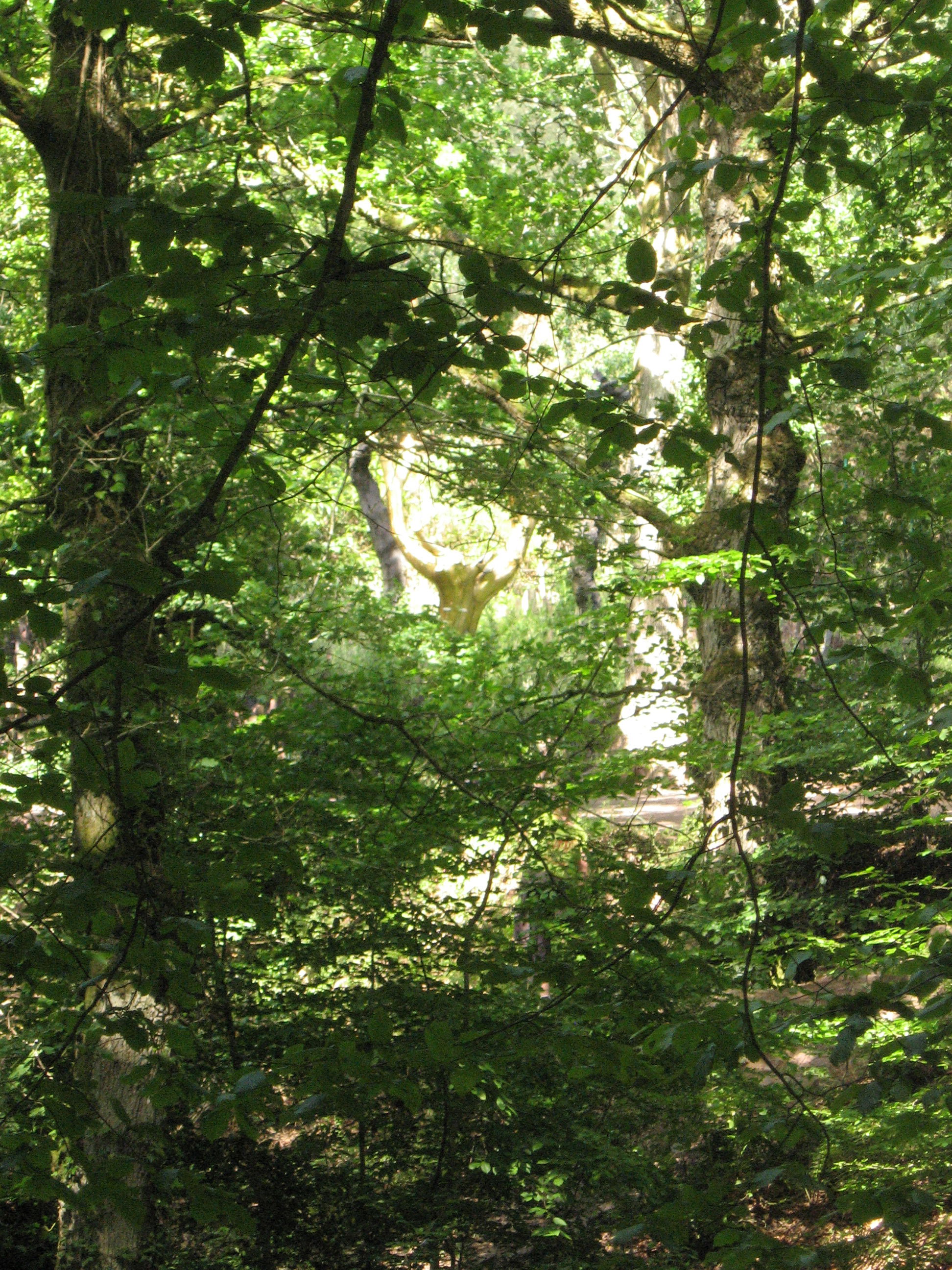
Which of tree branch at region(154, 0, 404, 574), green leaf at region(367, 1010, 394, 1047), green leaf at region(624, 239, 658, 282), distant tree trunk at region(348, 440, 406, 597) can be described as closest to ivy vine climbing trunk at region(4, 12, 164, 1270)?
tree branch at region(154, 0, 404, 574)

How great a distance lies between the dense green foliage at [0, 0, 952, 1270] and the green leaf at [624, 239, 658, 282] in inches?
5.4

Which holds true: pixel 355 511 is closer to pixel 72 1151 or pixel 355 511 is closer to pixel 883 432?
pixel 72 1151

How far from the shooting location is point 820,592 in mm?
6172

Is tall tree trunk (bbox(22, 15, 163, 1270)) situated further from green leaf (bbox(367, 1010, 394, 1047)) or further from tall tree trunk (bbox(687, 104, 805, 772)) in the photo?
tall tree trunk (bbox(687, 104, 805, 772))

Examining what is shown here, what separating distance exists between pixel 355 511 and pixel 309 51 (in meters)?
5.23

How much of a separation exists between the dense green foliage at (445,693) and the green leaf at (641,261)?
0.14m

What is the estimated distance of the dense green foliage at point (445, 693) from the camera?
2.01m

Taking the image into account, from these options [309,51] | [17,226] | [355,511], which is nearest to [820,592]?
[355,511]

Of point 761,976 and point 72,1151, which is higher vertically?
point 761,976

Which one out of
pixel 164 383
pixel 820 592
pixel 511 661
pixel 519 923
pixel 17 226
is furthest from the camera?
pixel 17 226

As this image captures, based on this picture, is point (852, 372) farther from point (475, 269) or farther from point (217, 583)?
point (217, 583)

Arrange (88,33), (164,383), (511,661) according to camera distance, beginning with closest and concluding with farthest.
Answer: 1. (164,383)
2. (88,33)
3. (511,661)

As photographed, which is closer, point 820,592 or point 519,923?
point 519,923

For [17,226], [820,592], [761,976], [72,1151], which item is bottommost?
[72,1151]
